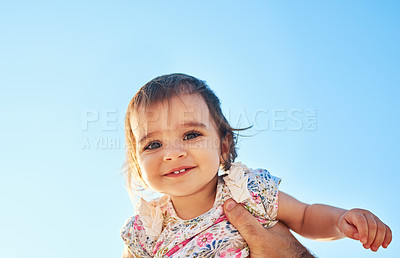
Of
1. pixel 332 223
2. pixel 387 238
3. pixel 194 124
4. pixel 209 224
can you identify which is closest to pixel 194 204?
pixel 209 224

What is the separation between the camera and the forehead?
84.7 inches

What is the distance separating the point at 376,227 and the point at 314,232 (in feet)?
1.47

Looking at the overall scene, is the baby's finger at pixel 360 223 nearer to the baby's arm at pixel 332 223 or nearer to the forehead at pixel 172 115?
the baby's arm at pixel 332 223

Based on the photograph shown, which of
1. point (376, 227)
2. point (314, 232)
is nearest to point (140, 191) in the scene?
point (314, 232)

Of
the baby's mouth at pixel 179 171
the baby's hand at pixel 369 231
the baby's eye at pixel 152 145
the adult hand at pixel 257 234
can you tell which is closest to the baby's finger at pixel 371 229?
the baby's hand at pixel 369 231

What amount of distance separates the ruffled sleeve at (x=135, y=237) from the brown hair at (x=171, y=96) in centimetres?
44

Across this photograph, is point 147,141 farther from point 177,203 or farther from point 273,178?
point 273,178

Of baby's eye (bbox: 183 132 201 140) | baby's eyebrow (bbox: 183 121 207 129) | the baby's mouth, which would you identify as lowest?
the baby's mouth

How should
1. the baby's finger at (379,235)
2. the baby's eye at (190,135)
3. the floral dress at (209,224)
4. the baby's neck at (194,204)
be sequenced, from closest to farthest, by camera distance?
Answer: the baby's finger at (379,235), the floral dress at (209,224), the baby's eye at (190,135), the baby's neck at (194,204)

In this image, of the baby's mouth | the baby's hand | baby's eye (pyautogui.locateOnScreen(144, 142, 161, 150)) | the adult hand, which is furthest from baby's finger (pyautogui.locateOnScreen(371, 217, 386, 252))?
baby's eye (pyautogui.locateOnScreen(144, 142, 161, 150))

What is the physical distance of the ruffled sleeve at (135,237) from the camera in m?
2.24

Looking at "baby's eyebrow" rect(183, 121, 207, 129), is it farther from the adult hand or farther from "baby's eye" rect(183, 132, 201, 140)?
the adult hand

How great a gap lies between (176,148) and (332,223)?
99cm

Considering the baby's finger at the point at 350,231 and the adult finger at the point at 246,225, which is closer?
the baby's finger at the point at 350,231
